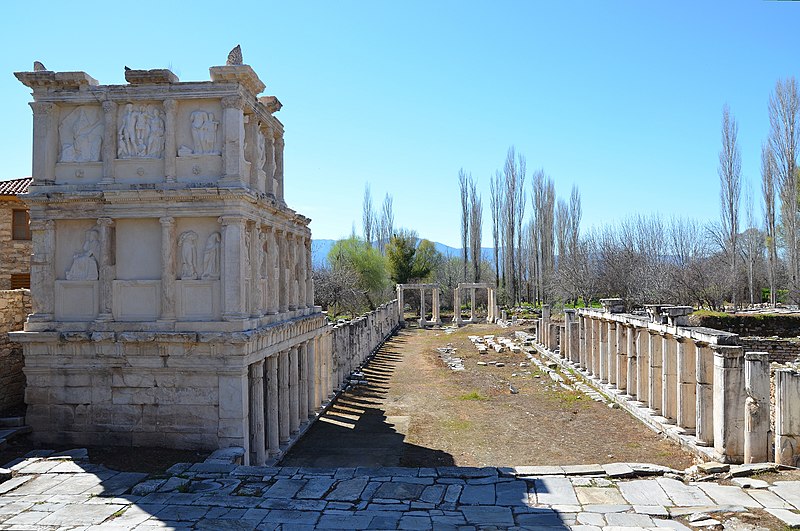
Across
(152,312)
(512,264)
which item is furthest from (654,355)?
(512,264)

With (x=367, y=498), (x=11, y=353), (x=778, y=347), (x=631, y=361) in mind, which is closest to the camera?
(x=367, y=498)

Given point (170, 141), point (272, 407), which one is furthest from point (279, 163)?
point (272, 407)

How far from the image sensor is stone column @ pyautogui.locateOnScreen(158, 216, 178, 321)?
34.0 ft

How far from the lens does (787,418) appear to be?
924 cm

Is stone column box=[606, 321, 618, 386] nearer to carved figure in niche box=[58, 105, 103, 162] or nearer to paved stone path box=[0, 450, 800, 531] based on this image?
paved stone path box=[0, 450, 800, 531]

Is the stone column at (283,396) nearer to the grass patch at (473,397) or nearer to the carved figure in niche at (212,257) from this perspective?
the carved figure in niche at (212,257)

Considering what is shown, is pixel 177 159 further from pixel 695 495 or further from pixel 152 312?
pixel 695 495

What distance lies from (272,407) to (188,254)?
342cm

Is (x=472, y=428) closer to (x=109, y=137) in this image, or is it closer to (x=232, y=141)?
(x=232, y=141)

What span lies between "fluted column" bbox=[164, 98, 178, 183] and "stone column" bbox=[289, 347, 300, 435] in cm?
456

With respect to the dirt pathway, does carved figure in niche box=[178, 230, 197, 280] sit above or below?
above

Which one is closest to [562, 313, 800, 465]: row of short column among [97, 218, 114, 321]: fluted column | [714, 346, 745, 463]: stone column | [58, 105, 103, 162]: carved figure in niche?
[714, 346, 745, 463]: stone column

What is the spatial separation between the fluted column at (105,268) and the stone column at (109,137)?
80 centimetres

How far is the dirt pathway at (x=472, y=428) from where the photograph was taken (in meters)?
11.9
